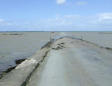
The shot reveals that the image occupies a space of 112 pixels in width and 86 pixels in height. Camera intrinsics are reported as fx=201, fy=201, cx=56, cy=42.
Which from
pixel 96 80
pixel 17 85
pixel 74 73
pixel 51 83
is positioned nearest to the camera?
pixel 17 85

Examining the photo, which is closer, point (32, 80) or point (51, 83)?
point (51, 83)

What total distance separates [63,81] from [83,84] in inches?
33.8

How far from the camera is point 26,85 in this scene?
776cm

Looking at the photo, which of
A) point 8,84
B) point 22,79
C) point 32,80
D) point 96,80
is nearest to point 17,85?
point 8,84

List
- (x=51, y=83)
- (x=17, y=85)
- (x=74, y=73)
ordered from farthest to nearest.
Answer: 1. (x=74, y=73)
2. (x=51, y=83)
3. (x=17, y=85)

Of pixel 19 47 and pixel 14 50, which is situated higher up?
pixel 14 50

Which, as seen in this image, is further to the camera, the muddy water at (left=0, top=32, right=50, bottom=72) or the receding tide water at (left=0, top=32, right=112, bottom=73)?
the receding tide water at (left=0, top=32, right=112, bottom=73)

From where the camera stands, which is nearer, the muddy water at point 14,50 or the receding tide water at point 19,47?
the muddy water at point 14,50

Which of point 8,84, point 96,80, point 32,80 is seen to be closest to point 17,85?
point 8,84

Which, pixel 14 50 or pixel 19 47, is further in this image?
pixel 19 47

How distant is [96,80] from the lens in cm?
823

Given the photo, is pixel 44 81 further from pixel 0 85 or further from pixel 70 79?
pixel 0 85

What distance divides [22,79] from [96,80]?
3.00 m

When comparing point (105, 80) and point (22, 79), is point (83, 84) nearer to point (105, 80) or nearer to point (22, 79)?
point (105, 80)
